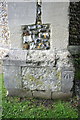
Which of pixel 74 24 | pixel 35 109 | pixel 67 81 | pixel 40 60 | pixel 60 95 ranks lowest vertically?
pixel 35 109

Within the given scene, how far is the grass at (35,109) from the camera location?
257 centimetres

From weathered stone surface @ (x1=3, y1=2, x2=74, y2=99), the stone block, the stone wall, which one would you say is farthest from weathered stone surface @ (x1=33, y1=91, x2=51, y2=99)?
the stone wall

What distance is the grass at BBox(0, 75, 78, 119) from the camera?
257 centimetres

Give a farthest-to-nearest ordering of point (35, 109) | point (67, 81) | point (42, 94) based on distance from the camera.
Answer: point (42, 94), point (67, 81), point (35, 109)

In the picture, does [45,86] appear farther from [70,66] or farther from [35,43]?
[35,43]

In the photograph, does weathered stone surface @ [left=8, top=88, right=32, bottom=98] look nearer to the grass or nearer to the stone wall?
the grass

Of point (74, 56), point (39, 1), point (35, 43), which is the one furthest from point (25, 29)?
point (74, 56)

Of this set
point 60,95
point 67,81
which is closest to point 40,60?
point 67,81

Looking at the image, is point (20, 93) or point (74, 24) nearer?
point (74, 24)

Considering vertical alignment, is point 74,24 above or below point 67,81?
above

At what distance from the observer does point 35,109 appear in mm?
2684

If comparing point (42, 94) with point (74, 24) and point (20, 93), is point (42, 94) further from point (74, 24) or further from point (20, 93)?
point (74, 24)

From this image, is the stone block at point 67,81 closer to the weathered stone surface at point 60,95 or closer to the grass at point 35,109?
the weathered stone surface at point 60,95

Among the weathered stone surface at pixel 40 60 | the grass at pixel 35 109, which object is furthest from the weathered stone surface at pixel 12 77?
the grass at pixel 35 109
